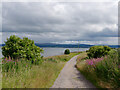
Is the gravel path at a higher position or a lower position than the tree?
lower

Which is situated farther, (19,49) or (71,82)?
(19,49)

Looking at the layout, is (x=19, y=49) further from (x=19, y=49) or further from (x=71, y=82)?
(x=71, y=82)

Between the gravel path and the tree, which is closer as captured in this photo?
the gravel path

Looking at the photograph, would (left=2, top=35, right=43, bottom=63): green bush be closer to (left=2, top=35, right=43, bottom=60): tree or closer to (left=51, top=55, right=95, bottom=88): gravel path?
(left=2, top=35, right=43, bottom=60): tree

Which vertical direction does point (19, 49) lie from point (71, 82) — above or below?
above

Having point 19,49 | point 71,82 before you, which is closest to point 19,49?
point 19,49

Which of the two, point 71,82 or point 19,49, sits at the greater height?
point 19,49

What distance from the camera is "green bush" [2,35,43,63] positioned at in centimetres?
934

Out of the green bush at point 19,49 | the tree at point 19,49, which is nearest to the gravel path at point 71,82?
the green bush at point 19,49

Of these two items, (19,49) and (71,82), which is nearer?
(71,82)

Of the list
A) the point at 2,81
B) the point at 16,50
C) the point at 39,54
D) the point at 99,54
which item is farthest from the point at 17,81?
the point at 99,54

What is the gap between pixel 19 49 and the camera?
9.57 meters

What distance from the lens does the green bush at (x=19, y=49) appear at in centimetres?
934

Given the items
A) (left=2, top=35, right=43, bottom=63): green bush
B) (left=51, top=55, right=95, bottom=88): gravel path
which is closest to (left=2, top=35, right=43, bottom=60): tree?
(left=2, top=35, right=43, bottom=63): green bush
